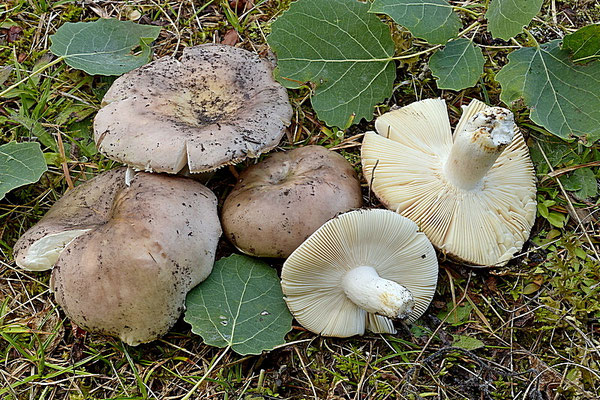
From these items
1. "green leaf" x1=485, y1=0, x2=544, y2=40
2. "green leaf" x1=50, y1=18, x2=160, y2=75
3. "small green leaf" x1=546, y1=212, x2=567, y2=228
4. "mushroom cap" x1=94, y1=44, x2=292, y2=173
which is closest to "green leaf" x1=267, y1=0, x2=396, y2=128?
"mushroom cap" x1=94, y1=44, x2=292, y2=173

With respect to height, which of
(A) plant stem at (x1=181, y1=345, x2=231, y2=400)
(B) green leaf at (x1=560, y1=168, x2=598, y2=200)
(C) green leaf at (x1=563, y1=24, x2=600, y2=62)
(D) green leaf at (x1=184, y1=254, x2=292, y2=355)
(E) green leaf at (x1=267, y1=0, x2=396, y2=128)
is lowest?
(A) plant stem at (x1=181, y1=345, x2=231, y2=400)

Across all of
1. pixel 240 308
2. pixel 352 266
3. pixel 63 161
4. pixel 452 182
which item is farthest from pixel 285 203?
pixel 63 161

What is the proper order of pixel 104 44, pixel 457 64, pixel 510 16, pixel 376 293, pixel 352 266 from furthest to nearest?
pixel 104 44 < pixel 457 64 < pixel 510 16 < pixel 352 266 < pixel 376 293

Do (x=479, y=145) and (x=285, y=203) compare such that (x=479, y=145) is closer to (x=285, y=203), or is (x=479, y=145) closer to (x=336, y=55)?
(x=285, y=203)

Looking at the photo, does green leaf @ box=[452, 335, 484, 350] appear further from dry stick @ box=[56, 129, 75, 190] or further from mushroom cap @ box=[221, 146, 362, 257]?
dry stick @ box=[56, 129, 75, 190]

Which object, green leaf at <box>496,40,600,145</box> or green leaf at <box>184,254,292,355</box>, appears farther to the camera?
green leaf at <box>496,40,600,145</box>

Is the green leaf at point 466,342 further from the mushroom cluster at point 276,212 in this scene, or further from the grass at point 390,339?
the mushroom cluster at point 276,212

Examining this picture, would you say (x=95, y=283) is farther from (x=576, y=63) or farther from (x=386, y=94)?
(x=576, y=63)
